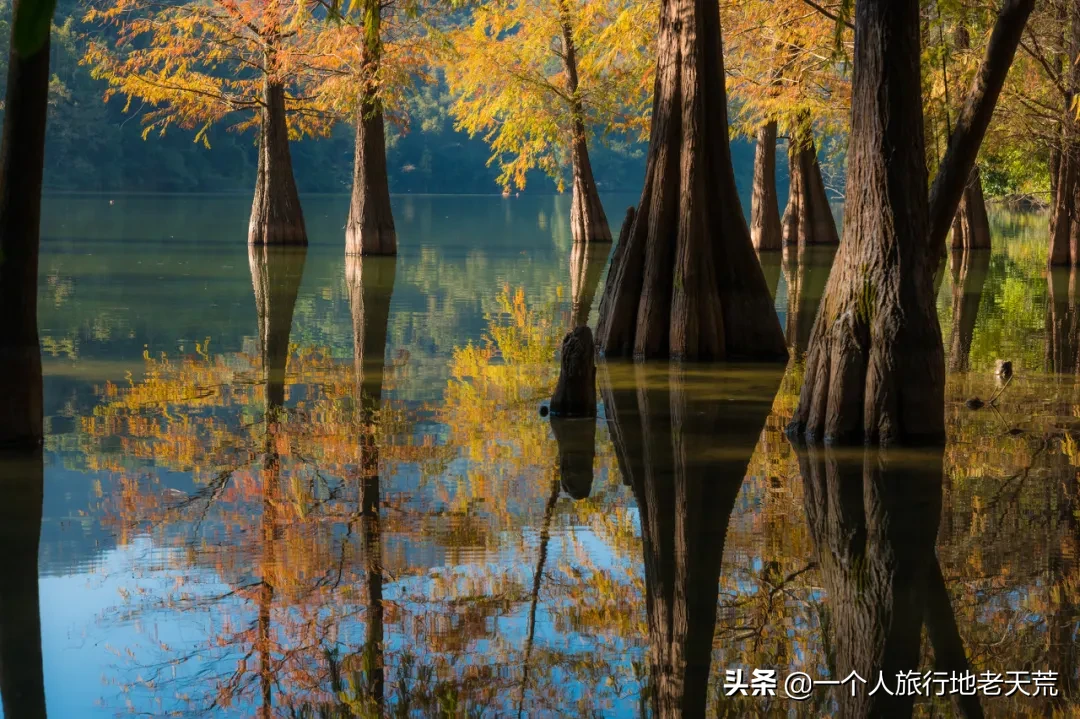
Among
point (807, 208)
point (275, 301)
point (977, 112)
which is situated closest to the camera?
point (977, 112)

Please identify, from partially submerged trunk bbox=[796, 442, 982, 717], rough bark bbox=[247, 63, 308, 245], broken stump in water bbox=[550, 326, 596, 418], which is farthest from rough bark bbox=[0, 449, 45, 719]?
rough bark bbox=[247, 63, 308, 245]

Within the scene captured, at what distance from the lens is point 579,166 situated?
3569cm

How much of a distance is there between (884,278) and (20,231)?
626 centimetres

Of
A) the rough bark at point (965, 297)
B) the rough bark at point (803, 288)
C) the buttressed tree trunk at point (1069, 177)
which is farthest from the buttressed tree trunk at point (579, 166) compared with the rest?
the buttressed tree trunk at point (1069, 177)

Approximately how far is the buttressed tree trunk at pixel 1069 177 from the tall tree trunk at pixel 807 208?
7684 mm

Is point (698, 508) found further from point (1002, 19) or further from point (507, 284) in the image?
point (507, 284)

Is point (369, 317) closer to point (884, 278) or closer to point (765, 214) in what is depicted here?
point (884, 278)

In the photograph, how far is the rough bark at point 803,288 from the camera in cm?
1753

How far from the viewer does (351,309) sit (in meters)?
19.6

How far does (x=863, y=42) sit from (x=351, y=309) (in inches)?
431

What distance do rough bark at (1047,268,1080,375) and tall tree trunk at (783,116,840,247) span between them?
9079mm

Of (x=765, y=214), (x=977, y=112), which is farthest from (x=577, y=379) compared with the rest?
(x=765, y=214)

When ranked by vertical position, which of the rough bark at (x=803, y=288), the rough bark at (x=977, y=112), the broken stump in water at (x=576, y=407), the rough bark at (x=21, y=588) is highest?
the rough bark at (x=977, y=112)

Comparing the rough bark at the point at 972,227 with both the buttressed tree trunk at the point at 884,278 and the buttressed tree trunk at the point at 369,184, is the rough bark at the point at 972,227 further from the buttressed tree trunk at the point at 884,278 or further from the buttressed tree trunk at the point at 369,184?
the buttressed tree trunk at the point at 884,278
